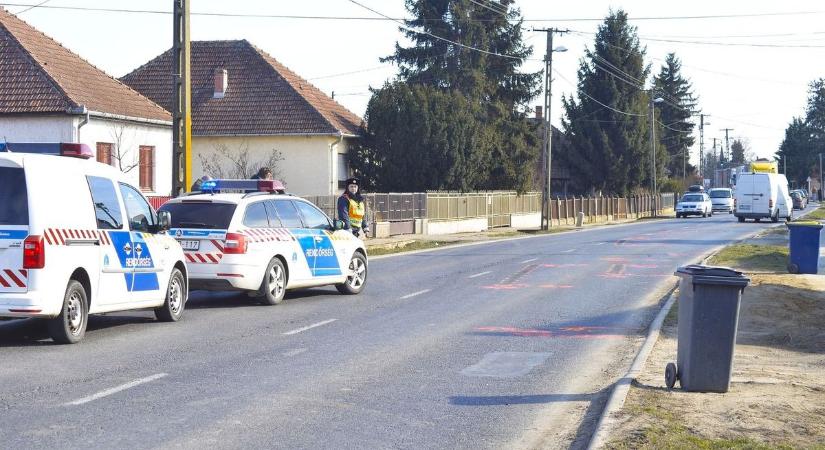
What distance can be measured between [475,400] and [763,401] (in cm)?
222

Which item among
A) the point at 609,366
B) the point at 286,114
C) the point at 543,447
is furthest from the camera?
the point at 286,114

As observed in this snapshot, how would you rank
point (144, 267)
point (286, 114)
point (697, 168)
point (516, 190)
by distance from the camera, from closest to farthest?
point (144, 267) → point (286, 114) → point (516, 190) → point (697, 168)

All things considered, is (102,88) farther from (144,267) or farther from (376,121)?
(144,267)

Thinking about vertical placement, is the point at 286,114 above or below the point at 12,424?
above

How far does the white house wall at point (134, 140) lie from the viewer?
111ft

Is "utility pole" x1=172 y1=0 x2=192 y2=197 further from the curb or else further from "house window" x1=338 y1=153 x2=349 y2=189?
"house window" x1=338 y1=153 x2=349 y2=189

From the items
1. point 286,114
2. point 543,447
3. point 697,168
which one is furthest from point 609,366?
point 697,168

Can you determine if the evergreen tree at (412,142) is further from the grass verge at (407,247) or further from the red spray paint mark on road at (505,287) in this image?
the red spray paint mark on road at (505,287)

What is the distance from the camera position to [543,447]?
24.4 feet

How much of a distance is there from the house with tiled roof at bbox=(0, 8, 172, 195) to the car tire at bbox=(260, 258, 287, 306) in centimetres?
1527

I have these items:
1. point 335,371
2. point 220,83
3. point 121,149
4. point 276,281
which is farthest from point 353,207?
point 220,83

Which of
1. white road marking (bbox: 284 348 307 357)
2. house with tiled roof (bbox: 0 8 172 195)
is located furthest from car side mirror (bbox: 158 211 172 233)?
house with tiled roof (bbox: 0 8 172 195)

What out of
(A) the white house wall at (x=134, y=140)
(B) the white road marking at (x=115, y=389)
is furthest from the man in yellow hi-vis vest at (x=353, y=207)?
(A) the white house wall at (x=134, y=140)

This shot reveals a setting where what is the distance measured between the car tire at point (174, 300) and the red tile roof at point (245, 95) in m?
31.8
